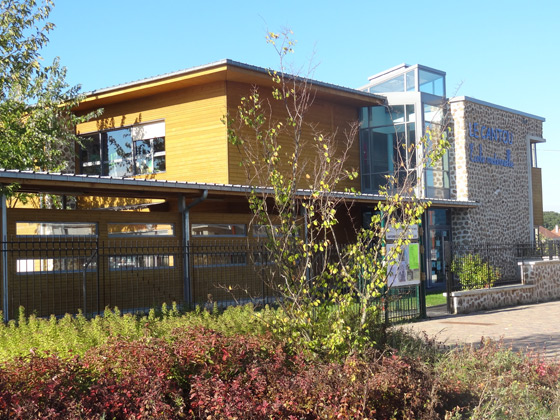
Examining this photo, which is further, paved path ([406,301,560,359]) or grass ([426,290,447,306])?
grass ([426,290,447,306])

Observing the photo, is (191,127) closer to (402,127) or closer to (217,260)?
(217,260)

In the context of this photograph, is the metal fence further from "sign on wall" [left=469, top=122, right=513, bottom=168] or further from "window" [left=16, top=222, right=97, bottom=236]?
"sign on wall" [left=469, top=122, right=513, bottom=168]

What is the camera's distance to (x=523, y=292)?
19266mm

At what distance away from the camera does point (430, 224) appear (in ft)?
81.4

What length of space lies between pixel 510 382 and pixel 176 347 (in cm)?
345

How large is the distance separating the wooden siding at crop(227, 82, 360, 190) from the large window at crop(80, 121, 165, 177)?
289 cm

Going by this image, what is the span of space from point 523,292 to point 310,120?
8.79 m

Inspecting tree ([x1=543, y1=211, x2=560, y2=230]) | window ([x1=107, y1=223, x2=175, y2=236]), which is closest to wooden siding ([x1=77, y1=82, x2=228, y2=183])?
window ([x1=107, y1=223, x2=175, y2=236])

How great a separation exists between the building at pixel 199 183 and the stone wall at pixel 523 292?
1320 mm

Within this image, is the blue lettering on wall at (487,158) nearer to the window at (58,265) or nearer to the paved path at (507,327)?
the paved path at (507,327)

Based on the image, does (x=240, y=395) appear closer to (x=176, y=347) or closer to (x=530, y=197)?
(x=176, y=347)

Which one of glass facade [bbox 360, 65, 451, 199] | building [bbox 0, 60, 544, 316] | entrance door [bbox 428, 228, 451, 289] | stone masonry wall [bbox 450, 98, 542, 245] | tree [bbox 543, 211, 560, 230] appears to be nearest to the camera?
building [bbox 0, 60, 544, 316]

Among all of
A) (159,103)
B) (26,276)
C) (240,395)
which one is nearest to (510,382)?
(240,395)

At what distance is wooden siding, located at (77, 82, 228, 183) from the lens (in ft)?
65.0
